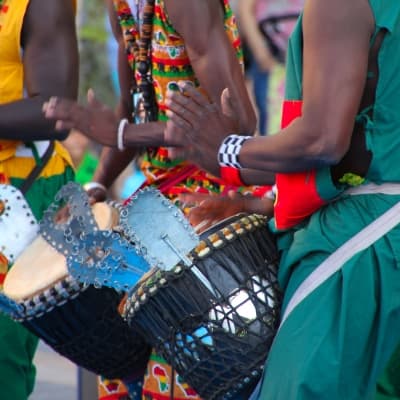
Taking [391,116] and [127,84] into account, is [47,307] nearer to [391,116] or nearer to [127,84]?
[127,84]

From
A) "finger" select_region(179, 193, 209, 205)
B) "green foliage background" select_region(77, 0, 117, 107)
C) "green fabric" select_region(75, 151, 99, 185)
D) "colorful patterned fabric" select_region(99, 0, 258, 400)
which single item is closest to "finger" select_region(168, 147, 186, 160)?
"finger" select_region(179, 193, 209, 205)

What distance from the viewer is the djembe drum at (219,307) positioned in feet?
9.43

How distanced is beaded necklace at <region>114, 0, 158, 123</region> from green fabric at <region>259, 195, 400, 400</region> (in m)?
1.21

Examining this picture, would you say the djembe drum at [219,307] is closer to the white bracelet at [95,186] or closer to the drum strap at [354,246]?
the drum strap at [354,246]

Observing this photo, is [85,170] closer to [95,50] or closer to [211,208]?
[95,50]

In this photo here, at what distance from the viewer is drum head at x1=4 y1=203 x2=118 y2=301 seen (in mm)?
3482

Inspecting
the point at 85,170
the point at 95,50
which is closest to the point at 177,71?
the point at 85,170

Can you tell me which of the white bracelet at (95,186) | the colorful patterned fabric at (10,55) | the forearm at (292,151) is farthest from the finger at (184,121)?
the white bracelet at (95,186)

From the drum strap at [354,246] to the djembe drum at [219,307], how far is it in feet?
0.36

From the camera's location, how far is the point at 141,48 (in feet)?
12.4

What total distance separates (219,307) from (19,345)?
148 cm

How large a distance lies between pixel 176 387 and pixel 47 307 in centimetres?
48

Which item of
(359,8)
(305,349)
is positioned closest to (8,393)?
(305,349)

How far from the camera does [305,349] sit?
8.83 feet
